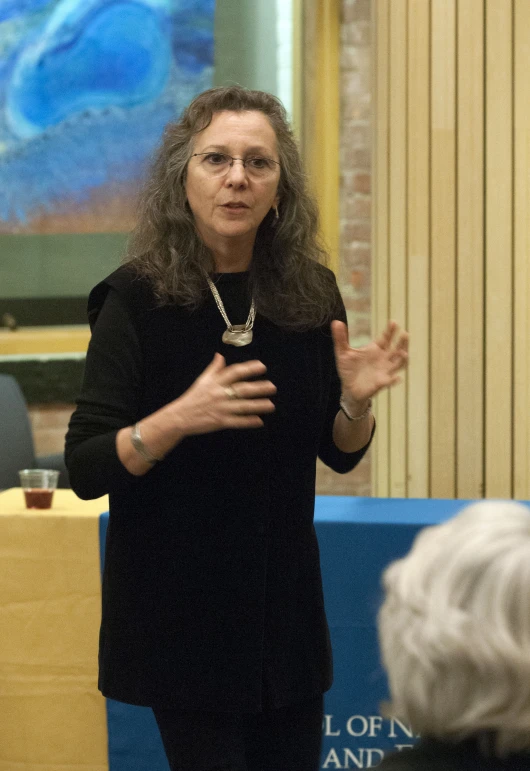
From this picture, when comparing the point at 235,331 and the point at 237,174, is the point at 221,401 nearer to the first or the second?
the point at 235,331

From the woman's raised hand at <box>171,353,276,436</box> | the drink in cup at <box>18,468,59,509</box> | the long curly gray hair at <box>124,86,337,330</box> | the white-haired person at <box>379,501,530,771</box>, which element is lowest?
the drink in cup at <box>18,468,59,509</box>

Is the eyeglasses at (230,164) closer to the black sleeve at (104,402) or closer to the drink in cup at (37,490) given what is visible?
the black sleeve at (104,402)

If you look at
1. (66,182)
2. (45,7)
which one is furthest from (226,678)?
(45,7)

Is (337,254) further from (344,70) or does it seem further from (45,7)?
(45,7)

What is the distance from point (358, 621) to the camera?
2521 mm

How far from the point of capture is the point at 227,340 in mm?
1667

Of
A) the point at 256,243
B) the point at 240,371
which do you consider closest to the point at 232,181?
the point at 256,243

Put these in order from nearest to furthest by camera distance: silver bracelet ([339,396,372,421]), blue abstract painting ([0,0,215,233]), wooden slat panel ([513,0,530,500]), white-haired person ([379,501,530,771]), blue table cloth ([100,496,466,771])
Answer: white-haired person ([379,501,530,771]) < silver bracelet ([339,396,372,421]) < blue table cloth ([100,496,466,771]) < wooden slat panel ([513,0,530,500]) < blue abstract painting ([0,0,215,233])

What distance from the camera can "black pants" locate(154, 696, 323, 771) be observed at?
5.14 ft

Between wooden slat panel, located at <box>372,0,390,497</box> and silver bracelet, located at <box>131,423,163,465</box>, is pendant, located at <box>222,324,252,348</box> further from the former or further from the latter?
wooden slat panel, located at <box>372,0,390,497</box>

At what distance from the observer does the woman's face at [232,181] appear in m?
1.68

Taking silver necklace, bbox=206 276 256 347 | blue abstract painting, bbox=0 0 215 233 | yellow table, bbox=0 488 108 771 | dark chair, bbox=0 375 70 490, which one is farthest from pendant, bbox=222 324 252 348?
blue abstract painting, bbox=0 0 215 233

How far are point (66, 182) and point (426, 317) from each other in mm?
2272

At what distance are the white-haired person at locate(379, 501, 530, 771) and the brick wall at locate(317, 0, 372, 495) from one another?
358 cm
